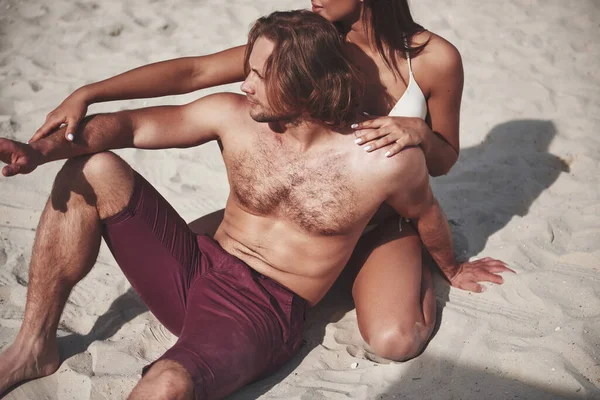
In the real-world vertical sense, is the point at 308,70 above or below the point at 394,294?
above

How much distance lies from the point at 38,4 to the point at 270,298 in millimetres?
4725

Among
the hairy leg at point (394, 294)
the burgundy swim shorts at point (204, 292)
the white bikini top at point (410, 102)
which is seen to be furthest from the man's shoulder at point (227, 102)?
the hairy leg at point (394, 294)

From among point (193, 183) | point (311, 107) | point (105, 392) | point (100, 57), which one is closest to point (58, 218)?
point (105, 392)

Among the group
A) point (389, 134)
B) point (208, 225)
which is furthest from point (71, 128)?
point (389, 134)

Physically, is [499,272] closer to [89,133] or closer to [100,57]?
[89,133]

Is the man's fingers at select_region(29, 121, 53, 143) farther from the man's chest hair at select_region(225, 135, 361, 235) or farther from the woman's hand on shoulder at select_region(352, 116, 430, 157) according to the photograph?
the woman's hand on shoulder at select_region(352, 116, 430, 157)

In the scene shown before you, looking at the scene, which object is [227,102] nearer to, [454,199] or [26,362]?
[26,362]

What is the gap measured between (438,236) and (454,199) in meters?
1.10

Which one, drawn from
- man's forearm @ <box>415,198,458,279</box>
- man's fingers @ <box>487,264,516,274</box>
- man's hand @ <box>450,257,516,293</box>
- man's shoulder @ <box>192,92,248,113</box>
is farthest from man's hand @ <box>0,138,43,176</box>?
man's fingers @ <box>487,264,516,274</box>

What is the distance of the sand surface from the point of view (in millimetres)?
2713

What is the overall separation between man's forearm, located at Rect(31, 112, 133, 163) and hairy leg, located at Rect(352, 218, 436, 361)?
4.26 feet

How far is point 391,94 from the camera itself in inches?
120

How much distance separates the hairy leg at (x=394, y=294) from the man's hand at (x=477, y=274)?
18 cm

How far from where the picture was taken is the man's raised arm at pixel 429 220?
2.68 meters
